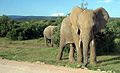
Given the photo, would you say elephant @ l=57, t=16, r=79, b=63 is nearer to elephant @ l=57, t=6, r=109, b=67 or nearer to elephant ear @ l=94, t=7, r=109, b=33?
elephant @ l=57, t=6, r=109, b=67

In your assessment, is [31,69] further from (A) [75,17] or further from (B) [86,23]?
(A) [75,17]

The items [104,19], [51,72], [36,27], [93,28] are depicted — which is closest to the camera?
[51,72]

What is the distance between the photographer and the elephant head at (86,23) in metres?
13.5

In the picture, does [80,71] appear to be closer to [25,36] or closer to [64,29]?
[64,29]

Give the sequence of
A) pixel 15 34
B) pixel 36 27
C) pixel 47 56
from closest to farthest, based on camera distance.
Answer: pixel 47 56
pixel 15 34
pixel 36 27

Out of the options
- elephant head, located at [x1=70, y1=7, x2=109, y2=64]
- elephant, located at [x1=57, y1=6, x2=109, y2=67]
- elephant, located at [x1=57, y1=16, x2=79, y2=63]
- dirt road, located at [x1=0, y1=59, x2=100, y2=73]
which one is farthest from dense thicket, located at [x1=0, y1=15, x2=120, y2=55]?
dirt road, located at [x1=0, y1=59, x2=100, y2=73]

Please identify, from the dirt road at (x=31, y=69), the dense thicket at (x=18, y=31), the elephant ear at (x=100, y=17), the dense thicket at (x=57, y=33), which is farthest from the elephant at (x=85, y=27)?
the dense thicket at (x=18, y=31)

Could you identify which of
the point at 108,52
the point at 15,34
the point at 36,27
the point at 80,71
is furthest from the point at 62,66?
the point at 36,27

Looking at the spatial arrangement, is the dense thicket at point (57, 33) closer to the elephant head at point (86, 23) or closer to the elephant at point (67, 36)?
the elephant at point (67, 36)

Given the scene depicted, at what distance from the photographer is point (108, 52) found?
19.3 meters

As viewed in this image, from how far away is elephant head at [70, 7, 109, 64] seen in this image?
13.5 meters

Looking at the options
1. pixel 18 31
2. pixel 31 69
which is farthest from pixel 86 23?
pixel 18 31

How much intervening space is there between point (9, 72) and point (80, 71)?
247 cm

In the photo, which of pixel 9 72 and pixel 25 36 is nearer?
pixel 9 72
